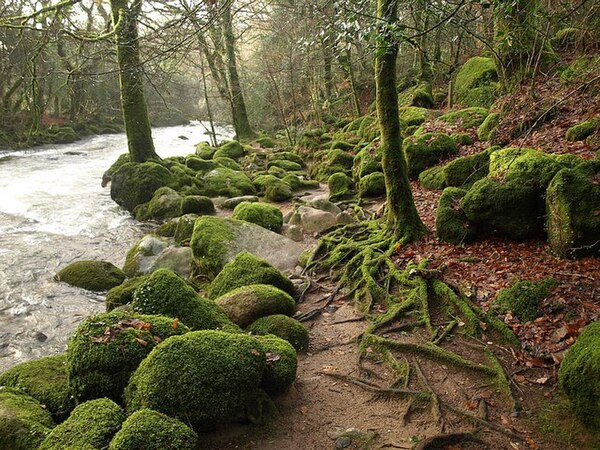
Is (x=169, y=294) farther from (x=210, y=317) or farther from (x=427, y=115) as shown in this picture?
(x=427, y=115)

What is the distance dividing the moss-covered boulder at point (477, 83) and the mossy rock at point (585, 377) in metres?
10.4

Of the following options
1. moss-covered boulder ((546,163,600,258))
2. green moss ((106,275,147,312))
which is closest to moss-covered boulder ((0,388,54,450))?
green moss ((106,275,147,312))

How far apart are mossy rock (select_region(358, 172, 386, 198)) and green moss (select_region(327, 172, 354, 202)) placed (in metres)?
0.70

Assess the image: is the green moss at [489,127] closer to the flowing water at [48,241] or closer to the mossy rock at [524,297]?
the mossy rock at [524,297]

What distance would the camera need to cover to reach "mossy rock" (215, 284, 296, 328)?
5.38m

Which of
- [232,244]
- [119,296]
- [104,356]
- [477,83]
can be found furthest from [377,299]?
[477,83]

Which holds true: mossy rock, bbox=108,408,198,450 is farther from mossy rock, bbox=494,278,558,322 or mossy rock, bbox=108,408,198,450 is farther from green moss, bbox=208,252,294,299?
mossy rock, bbox=494,278,558,322

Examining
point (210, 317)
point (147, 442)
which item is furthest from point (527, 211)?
point (147, 442)

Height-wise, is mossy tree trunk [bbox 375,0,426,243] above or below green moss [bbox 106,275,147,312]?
above

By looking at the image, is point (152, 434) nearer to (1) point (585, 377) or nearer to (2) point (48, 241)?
(1) point (585, 377)

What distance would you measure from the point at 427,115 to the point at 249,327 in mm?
10419

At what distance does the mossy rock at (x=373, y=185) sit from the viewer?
10.7 m

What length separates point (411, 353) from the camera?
4.87m

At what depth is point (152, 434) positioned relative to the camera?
10.0 feet
